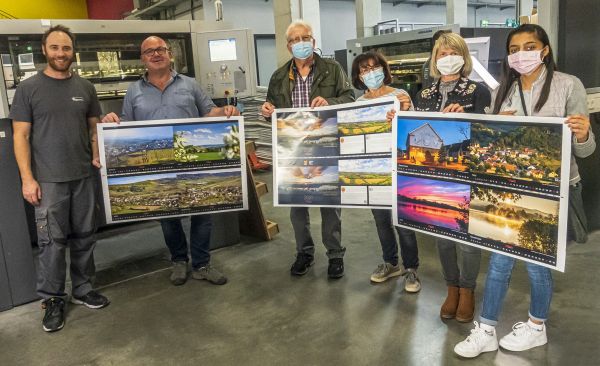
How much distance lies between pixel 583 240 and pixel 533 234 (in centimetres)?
20

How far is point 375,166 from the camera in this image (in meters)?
2.80

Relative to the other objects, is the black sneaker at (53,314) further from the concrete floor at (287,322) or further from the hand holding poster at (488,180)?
the hand holding poster at (488,180)

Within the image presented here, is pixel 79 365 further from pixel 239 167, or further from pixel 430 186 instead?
pixel 430 186

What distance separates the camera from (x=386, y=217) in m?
2.90

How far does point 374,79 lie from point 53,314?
229cm

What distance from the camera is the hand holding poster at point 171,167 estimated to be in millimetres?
3035

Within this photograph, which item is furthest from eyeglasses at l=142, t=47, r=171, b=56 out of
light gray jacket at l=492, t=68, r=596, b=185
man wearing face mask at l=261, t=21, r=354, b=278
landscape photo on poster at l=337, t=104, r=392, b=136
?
light gray jacket at l=492, t=68, r=596, b=185

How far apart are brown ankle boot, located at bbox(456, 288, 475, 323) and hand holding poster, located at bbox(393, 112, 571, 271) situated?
38 cm

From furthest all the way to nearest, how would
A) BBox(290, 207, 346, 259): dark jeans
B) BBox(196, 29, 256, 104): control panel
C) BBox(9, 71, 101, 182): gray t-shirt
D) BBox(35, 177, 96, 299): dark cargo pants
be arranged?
BBox(196, 29, 256, 104): control panel, BBox(290, 207, 346, 259): dark jeans, BBox(35, 177, 96, 299): dark cargo pants, BBox(9, 71, 101, 182): gray t-shirt

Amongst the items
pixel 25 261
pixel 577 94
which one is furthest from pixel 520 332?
pixel 25 261

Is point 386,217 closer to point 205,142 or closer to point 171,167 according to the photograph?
point 205,142

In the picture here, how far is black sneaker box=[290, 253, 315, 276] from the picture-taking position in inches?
130

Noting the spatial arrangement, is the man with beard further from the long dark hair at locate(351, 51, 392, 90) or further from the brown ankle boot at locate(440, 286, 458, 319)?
the brown ankle boot at locate(440, 286, 458, 319)

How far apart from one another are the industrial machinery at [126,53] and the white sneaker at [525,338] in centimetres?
306
